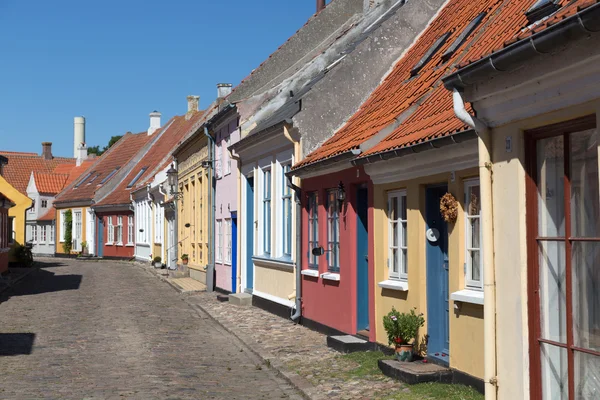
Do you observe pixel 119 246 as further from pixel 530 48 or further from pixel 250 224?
pixel 530 48

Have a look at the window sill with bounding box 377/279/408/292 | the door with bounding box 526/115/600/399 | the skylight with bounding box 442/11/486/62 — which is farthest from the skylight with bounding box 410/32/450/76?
the door with bounding box 526/115/600/399

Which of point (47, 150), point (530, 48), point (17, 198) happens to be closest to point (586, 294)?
point (530, 48)

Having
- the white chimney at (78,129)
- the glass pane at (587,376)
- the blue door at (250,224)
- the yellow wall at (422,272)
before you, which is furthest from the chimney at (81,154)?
the glass pane at (587,376)

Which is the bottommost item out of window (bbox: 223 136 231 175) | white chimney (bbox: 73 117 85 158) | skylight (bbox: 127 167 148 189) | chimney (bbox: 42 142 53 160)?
window (bbox: 223 136 231 175)

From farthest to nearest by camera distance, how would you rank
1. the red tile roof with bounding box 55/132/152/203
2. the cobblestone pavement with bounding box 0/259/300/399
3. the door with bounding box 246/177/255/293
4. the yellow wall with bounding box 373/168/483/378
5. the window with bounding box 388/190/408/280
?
the red tile roof with bounding box 55/132/152/203 < the door with bounding box 246/177/255/293 < the window with bounding box 388/190/408/280 < the cobblestone pavement with bounding box 0/259/300/399 < the yellow wall with bounding box 373/168/483/378

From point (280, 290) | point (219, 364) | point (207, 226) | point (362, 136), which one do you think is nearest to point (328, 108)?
point (362, 136)

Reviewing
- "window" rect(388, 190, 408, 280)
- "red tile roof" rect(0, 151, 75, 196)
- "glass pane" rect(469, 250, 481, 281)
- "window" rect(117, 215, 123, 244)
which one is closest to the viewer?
"glass pane" rect(469, 250, 481, 281)

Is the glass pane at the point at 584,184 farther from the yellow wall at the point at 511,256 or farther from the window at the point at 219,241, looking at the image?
the window at the point at 219,241

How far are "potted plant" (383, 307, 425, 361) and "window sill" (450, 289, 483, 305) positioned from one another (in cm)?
88

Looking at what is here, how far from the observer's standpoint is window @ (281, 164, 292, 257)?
1670cm

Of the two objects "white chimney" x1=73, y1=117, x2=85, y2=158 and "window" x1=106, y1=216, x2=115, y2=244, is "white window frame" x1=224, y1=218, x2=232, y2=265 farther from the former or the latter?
"white chimney" x1=73, y1=117, x2=85, y2=158

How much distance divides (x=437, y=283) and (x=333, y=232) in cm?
407

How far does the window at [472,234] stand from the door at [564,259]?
2410 mm

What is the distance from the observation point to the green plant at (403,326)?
980 cm
